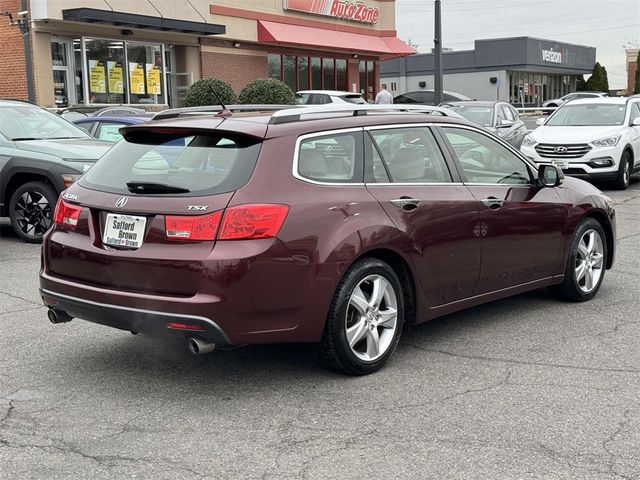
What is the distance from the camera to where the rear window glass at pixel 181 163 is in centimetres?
469

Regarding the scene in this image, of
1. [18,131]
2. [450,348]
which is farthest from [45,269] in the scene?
[18,131]

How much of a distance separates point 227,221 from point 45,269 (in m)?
1.46

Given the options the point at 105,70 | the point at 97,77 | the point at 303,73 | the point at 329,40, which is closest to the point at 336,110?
the point at 97,77

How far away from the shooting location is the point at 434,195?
555cm

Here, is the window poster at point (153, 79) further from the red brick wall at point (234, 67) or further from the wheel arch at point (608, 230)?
the wheel arch at point (608, 230)

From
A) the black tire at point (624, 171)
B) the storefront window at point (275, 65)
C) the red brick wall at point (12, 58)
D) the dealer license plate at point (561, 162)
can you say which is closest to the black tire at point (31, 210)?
the dealer license plate at point (561, 162)

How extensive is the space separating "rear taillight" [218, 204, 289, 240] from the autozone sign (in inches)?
1220

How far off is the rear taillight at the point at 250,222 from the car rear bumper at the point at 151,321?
0.47m

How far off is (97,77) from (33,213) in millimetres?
17368

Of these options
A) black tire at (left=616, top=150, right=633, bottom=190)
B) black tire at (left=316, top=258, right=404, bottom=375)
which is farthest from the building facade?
black tire at (left=316, top=258, right=404, bottom=375)

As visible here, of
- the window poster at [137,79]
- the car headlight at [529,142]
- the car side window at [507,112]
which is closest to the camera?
the car headlight at [529,142]

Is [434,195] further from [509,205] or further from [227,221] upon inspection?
[227,221]

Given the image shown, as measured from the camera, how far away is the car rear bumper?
4.46 metres

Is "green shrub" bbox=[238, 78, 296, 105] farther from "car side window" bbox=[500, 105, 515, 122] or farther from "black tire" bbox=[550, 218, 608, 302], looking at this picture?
"black tire" bbox=[550, 218, 608, 302]
